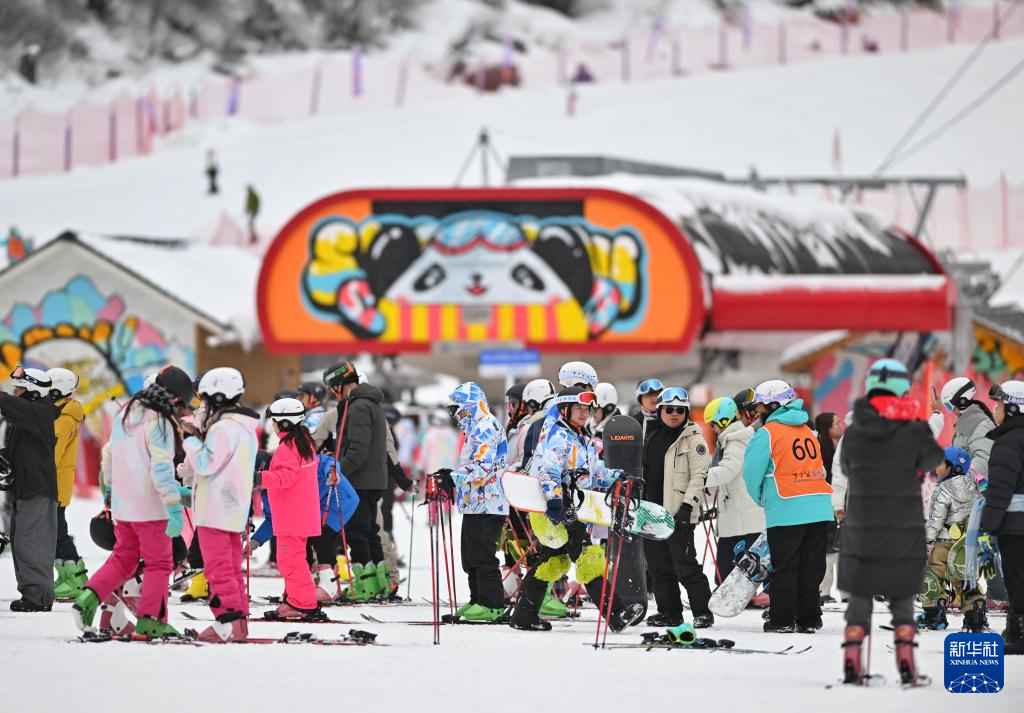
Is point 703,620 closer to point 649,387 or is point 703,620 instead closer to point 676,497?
point 676,497

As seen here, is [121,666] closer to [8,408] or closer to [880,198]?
[8,408]

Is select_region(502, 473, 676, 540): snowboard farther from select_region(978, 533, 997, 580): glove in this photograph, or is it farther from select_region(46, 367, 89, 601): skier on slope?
select_region(46, 367, 89, 601): skier on slope

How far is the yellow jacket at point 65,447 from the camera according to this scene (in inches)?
460

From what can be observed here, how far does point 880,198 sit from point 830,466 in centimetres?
6225

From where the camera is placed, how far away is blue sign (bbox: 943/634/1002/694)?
798cm

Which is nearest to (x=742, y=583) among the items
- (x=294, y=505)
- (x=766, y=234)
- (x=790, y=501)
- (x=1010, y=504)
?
(x=790, y=501)

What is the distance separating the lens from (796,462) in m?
10.4

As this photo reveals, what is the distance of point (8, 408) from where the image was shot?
35.8 ft

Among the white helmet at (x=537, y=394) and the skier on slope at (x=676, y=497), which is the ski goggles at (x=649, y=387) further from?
the white helmet at (x=537, y=394)

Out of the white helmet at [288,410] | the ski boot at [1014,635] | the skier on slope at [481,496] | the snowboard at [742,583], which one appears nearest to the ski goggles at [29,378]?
the white helmet at [288,410]

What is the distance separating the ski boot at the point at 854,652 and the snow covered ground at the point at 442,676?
0.47 feet

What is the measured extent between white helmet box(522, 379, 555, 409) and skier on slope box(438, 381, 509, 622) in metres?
0.39

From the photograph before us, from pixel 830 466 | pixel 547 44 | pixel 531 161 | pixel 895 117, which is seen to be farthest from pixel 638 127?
pixel 830 466

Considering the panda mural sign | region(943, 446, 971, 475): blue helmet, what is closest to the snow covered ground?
region(943, 446, 971, 475): blue helmet
